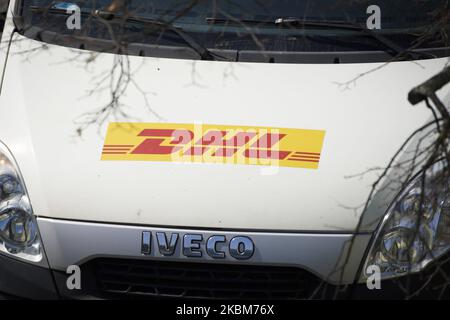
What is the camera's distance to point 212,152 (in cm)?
367

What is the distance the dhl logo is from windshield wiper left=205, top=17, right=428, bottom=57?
66 centimetres

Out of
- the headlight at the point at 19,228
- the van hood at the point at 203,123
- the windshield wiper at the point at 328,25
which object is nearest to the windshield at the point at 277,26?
the windshield wiper at the point at 328,25

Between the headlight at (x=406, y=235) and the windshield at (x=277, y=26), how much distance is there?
2.99 feet

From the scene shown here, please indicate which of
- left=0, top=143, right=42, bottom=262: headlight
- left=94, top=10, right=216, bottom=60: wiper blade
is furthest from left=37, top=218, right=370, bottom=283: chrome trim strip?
left=94, top=10, right=216, bottom=60: wiper blade

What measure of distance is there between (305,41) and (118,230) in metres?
1.34

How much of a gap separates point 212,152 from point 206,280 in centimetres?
54

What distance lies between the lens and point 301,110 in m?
3.85

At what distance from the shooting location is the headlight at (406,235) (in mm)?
3516

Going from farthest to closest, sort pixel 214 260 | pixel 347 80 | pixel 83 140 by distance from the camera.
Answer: pixel 347 80, pixel 83 140, pixel 214 260

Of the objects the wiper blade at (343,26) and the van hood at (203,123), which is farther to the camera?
the wiper blade at (343,26)

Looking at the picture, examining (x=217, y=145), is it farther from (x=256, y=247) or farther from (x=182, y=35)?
(x=182, y=35)

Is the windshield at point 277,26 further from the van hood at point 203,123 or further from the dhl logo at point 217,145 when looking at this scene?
the dhl logo at point 217,145
